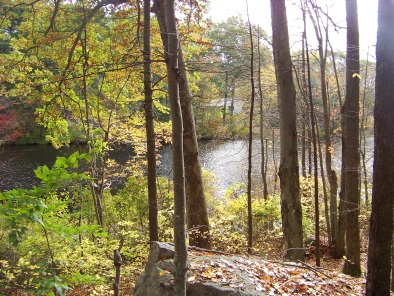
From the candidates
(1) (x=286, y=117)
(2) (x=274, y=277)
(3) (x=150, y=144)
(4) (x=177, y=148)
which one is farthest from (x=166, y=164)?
(4) (x=177, y=148)

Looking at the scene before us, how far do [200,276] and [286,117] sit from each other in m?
2.84

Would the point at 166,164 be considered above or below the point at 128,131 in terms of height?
below

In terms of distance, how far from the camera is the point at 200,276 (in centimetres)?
350

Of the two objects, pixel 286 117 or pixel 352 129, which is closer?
pixel 286 117

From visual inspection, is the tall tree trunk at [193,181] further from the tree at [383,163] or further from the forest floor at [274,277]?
the tree at [383,163]

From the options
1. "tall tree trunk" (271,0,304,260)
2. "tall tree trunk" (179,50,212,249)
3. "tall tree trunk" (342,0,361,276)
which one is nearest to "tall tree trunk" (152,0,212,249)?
"tall tree trunk" (179,50,212,249)

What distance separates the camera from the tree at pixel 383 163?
10.5 feet

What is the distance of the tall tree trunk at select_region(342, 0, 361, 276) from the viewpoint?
21.2ft

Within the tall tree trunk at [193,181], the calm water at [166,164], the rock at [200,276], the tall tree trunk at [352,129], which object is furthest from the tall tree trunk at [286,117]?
the calm water at [166,164]

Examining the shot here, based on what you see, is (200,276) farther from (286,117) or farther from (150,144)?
(286,117)

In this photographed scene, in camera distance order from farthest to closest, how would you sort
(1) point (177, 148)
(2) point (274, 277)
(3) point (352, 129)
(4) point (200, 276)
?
(3) point (352, 129), (2) point (274, 277), (4) point (200, 276), (1) point (177, 148)

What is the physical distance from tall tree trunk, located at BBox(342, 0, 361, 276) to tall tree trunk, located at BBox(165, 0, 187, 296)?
502cm

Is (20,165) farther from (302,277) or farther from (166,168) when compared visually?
(302,277)

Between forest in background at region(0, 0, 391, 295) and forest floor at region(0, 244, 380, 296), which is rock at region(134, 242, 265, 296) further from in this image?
forest in background at region(0, 0, 391, 295)
